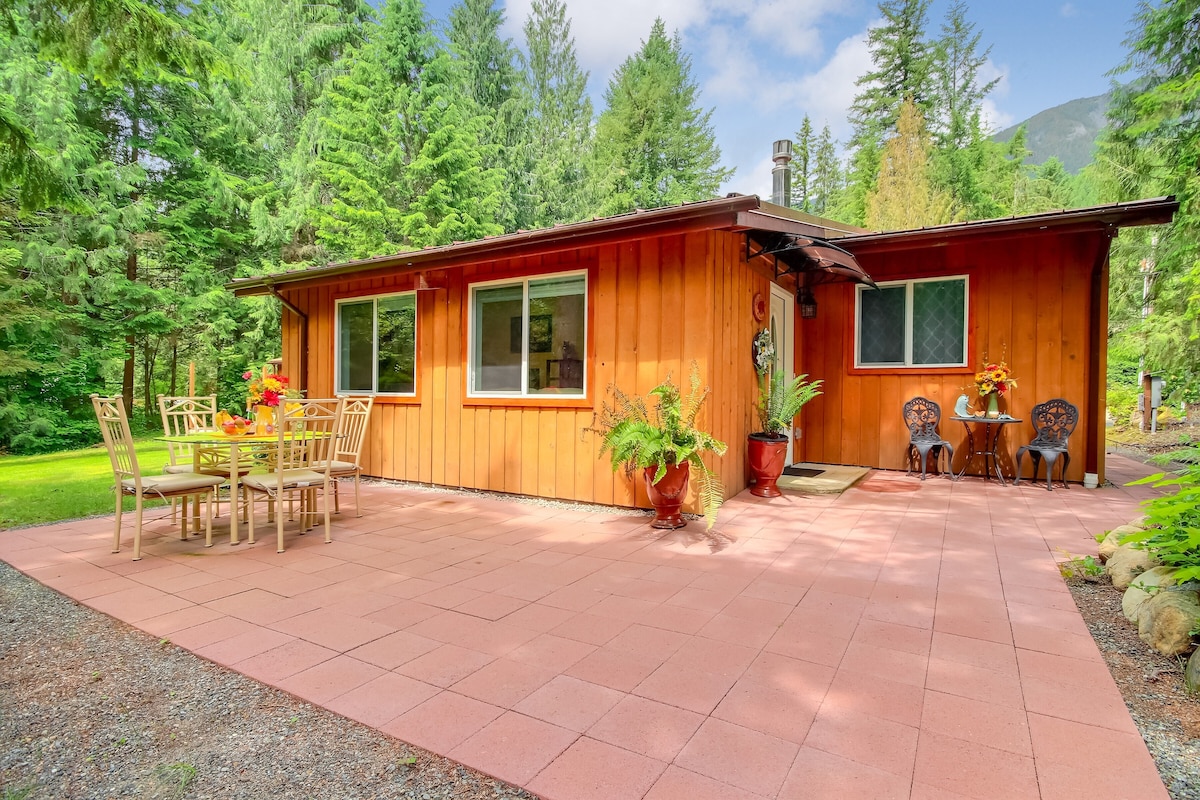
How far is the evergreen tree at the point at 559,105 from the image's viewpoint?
55.9 ft

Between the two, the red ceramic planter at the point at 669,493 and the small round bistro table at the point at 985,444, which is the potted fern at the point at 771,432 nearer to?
the red ceramic planter at the point at 669,493

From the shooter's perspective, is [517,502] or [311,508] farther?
[517,502]

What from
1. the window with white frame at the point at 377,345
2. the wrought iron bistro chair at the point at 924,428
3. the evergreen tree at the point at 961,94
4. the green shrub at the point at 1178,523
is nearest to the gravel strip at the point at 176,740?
the green shrub at the point at 1178,523

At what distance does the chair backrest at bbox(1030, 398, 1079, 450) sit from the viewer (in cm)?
530

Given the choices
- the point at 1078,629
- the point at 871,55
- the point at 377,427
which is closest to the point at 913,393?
the point at 1078,629

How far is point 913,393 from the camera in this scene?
6203mm

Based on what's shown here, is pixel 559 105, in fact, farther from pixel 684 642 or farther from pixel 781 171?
pixel 684 642

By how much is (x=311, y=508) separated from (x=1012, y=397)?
6.77 m

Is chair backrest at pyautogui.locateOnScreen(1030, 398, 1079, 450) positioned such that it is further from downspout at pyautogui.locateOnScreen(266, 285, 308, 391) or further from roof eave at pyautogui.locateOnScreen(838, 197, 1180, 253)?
downspout at pyautogui.locateOnScreen(266, 285, 308, 391)

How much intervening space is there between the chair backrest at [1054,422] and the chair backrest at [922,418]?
0.83 metres

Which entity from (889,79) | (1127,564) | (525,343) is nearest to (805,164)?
(889,79)

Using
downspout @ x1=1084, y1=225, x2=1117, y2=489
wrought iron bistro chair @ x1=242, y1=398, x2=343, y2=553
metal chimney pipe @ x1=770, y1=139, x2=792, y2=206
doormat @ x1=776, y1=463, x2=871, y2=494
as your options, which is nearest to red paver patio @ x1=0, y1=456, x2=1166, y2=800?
wrought iron bistro chair @ x1=242, y1=398, x2=343, y2=553

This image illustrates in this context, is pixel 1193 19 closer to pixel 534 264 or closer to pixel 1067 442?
pixel 1067 442

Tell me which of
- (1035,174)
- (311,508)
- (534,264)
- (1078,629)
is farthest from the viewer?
(1035,174)
